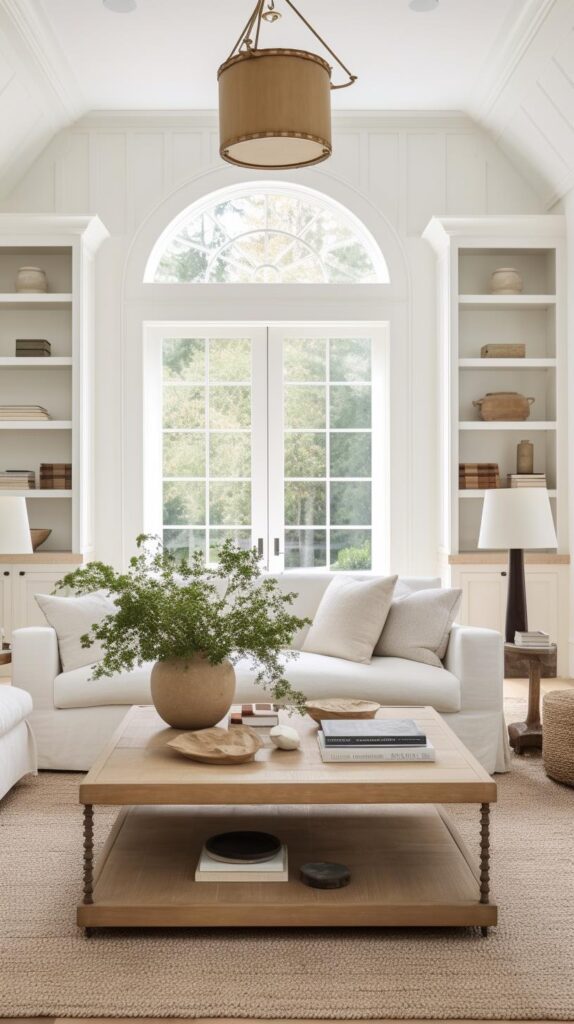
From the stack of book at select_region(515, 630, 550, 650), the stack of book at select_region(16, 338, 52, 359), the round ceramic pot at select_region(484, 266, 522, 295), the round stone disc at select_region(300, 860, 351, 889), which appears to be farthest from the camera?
the round ceramic pot at select_region(484, 266, 522, 295)

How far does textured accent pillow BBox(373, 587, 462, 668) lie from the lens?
3.88 m

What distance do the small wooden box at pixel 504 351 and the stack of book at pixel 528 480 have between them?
2.46ft

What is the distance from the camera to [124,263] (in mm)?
6090

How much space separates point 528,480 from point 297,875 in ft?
12.7

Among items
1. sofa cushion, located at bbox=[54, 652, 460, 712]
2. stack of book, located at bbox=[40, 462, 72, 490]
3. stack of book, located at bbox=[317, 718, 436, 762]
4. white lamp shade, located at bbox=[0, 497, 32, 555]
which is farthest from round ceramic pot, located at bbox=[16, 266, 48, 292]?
stack of book, located at bbox=[317, 718, 436, 762]

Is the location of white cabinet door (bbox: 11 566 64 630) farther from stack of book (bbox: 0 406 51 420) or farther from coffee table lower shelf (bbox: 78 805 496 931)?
coffee table lower shelf (bbox: 78 805 496 931)

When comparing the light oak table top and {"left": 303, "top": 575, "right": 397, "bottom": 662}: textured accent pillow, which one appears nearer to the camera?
the light oak table top

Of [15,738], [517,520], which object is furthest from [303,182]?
[15,738]

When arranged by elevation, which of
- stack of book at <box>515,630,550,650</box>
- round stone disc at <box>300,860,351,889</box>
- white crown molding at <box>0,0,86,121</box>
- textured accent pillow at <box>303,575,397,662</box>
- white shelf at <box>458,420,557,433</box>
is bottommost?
round stone disc at <box>300,860,351,889</box>

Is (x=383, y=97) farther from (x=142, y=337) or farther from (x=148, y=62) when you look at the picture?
(x=142, y=337)

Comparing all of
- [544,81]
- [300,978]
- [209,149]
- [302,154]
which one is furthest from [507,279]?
[300,978]

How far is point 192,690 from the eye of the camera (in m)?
2.71

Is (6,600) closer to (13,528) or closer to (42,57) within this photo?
(13,528)

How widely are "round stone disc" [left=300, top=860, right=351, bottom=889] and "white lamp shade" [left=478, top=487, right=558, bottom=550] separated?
6.66 feet
